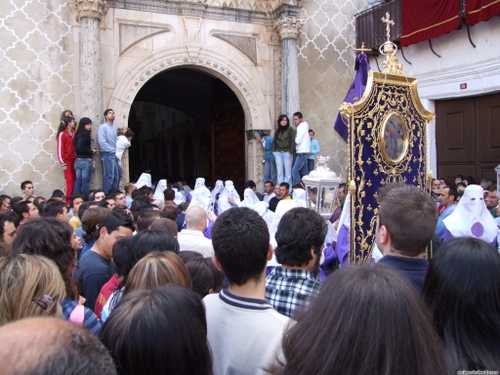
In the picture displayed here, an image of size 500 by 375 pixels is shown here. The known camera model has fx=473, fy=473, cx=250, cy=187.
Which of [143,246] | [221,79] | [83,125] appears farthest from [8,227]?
[221,79]

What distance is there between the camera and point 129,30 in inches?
389

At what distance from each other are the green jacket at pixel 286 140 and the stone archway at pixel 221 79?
767 millimetres

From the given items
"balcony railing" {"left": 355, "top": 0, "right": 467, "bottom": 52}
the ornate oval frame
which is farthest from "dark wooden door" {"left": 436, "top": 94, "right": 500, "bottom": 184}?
the ornate oval frame

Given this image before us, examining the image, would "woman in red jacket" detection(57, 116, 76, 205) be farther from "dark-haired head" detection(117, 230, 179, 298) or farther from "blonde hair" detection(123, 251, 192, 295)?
"blonde hair" detection(123, 251, 192, 295)

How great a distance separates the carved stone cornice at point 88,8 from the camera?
352 inches

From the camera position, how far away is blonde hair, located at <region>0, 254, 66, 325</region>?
1798 millimetres

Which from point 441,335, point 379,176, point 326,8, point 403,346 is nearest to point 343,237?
point 379,176

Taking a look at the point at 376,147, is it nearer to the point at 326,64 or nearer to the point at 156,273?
the point at 156,273

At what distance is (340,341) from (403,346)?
0.15m

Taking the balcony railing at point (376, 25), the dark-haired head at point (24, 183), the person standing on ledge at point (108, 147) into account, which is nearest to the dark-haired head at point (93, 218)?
the dark-haired head at point (24, 183)

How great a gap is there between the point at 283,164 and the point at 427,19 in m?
4.44

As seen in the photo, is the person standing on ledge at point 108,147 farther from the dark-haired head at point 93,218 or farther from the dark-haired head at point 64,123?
the dark-haired head at point 93,218

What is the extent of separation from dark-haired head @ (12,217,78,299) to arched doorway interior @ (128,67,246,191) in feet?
30.9

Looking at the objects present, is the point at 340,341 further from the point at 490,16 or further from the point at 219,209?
the point at 490,16
